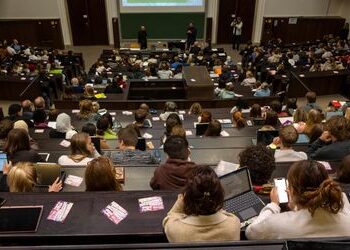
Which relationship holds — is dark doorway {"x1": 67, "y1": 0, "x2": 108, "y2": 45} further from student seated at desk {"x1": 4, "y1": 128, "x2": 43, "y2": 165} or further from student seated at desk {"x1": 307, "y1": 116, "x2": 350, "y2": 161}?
student seated at desk {"x1": 307, "y1": 116, "x2": 350, "y2": 161}

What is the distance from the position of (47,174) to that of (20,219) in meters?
0.84

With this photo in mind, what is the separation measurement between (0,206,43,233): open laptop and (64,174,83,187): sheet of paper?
745 millimetres

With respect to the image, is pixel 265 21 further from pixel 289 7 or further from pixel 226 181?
pixel 226 181

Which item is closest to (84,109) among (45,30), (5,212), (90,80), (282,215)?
(90,80)

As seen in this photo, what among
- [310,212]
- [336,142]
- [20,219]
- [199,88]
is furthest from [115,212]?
[199,88]

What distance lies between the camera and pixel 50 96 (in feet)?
34.5

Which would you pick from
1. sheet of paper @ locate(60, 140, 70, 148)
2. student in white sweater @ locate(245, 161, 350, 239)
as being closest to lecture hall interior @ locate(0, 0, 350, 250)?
student in white sweater @ locate(245, 161, 350, 239)

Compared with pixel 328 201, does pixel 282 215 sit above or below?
below

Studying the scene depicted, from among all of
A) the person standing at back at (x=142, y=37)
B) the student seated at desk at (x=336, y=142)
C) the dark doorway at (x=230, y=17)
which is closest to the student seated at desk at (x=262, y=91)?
the student seated at desk at (x=336, y=142)

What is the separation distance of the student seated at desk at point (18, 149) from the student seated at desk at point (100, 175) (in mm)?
1329

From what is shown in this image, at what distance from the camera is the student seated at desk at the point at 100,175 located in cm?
295

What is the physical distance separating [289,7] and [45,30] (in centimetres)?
1145

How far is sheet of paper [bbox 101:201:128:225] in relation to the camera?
2622mm

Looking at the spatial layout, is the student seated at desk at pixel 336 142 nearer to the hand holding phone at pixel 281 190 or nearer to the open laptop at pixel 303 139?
the open laptop at pixel 303 139
